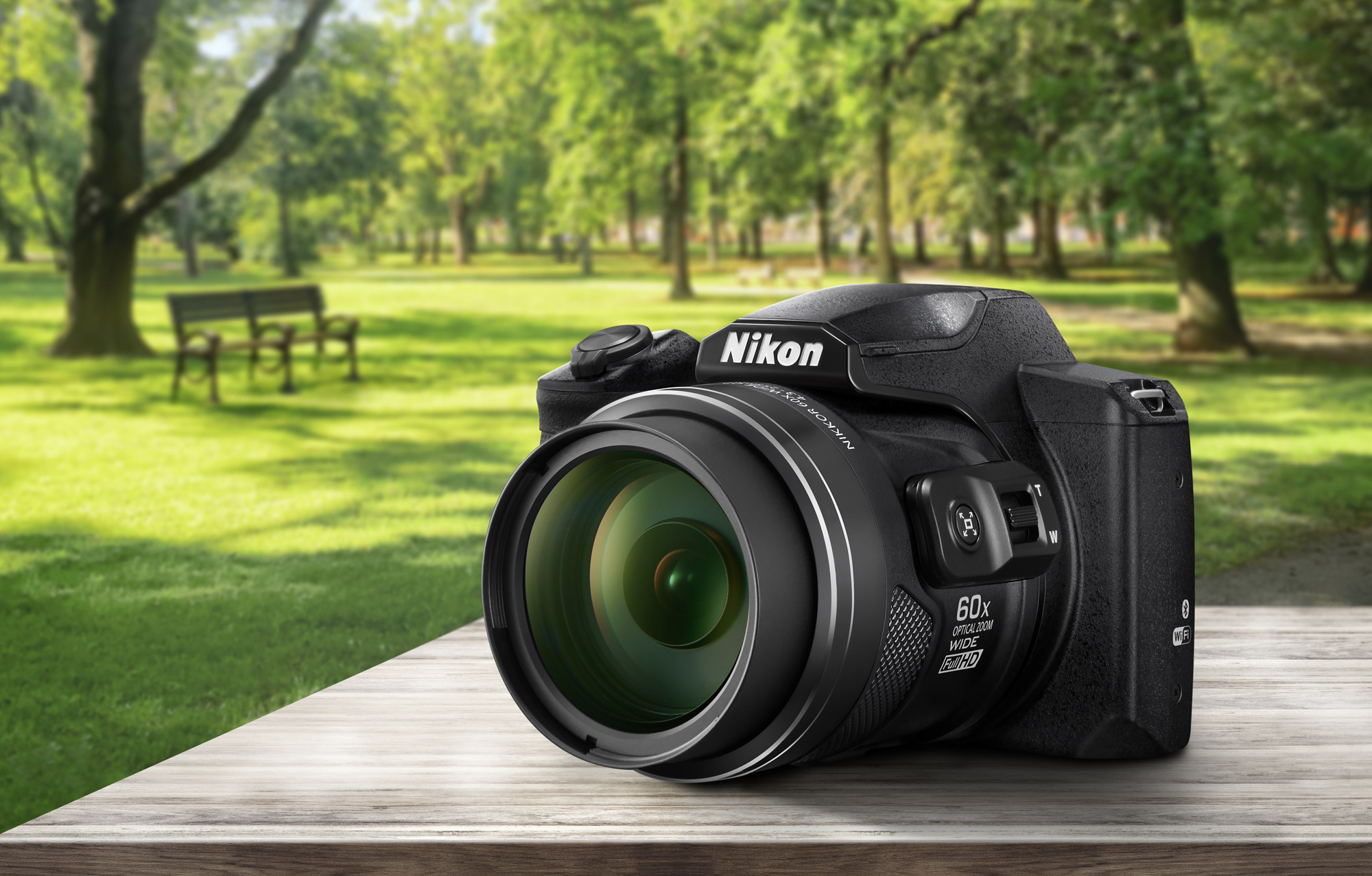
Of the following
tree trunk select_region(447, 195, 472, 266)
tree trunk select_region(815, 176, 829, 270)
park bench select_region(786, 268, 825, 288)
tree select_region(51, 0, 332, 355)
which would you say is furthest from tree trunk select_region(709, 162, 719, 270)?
tree select_region(51, 0, 332, 355)

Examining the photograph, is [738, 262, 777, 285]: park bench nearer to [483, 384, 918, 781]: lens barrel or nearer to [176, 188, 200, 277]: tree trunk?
[176, 188, 200, 277]: tree trunk

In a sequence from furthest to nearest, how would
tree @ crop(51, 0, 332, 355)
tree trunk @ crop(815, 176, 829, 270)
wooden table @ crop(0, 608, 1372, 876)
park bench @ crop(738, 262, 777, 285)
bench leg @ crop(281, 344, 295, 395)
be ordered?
tree trunk @ crop(815, 176, 829, 270) → park bench @ crop(738, 262, 777, 285) → tree @ crop(51, 0, 332, 355) → bench leg @ crop(281, 344, 295, 395) → wooden table @ crop(0, 608, 1372, 876)

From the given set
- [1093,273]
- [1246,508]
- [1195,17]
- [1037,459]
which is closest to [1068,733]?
[1037,459]

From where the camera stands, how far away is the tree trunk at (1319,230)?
571 inches

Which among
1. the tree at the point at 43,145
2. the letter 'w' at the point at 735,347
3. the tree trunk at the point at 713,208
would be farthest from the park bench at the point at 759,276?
the letter 'w' at the point at 735,347

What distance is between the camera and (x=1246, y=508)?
660 cm

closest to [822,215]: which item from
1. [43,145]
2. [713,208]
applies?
[713,208]

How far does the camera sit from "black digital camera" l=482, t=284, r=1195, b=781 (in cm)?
121

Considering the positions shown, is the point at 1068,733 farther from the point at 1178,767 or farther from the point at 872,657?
the point at 872,657

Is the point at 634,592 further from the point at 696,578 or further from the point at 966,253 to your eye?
the point at 966,253

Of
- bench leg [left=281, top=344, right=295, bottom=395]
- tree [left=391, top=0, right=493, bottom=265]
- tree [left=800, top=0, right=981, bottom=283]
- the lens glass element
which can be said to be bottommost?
bench leg [left=281, top=344, right=295, bottom=395]

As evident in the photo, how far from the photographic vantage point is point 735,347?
59.0 inches

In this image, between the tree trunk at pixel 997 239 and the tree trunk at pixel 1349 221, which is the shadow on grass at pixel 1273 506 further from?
the tree trunk at pixel 997 239

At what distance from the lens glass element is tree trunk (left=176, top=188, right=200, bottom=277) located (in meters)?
29.5
